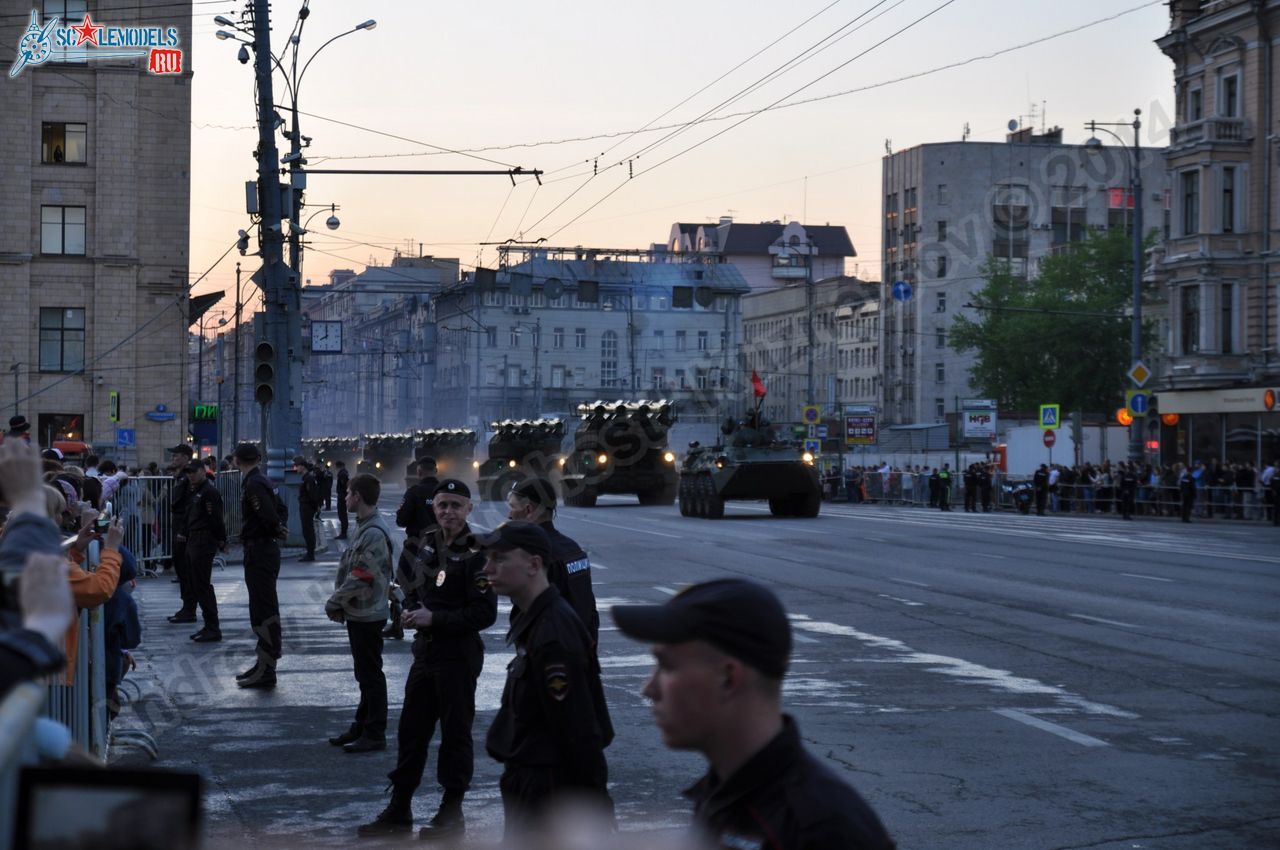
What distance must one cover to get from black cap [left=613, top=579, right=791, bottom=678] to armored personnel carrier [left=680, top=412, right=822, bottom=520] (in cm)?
3940

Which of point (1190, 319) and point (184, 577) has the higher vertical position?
point (1190, 319)

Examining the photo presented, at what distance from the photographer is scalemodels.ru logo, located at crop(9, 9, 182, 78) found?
5234 centimetres

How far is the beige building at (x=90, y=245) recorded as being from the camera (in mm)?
53125

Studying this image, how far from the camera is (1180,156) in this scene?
54000 mm

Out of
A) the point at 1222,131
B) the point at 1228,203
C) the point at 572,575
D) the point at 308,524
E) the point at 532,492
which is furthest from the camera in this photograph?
the point at 1228,203

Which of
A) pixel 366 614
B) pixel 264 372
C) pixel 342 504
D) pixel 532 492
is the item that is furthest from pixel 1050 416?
pixel 532 492

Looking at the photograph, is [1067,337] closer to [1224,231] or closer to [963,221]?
[963,221]

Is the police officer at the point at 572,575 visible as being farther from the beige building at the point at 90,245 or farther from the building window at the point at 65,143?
the building window at the point at 65,143

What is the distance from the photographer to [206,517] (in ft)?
57.3

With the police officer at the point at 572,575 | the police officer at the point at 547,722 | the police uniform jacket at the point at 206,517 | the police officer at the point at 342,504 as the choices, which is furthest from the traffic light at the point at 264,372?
the police officer at the point at 547,722

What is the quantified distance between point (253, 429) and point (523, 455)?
9575 cm

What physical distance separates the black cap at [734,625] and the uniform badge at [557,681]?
119 inches

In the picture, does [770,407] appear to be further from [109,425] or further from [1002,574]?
[1002,574]

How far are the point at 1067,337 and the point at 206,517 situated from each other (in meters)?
68.7
